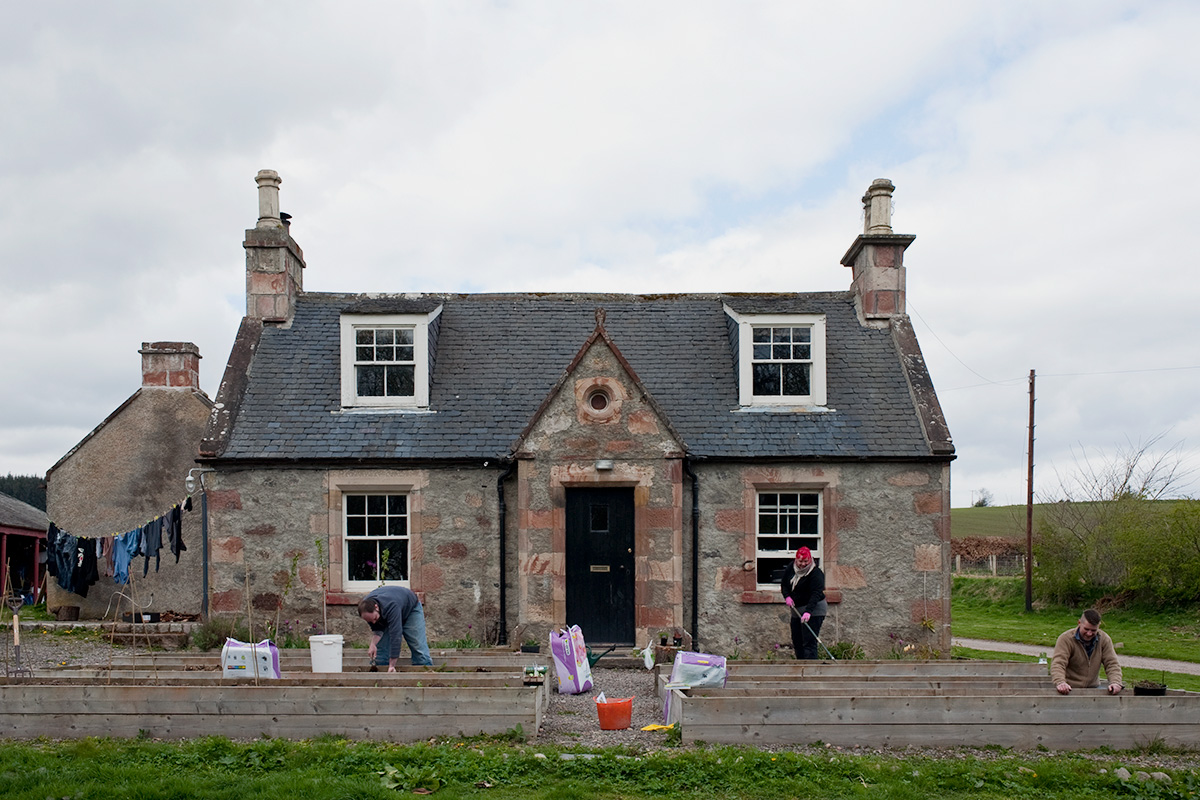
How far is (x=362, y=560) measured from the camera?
1458 cm

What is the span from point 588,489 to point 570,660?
12.2 ft

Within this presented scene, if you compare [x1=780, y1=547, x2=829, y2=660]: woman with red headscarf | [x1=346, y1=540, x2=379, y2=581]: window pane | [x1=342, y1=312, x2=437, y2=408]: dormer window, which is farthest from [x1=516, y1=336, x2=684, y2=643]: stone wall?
[x1=342, y1=312, x2=437, y2=408]: dormer window

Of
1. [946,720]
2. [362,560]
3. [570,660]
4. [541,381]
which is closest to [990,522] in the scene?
[541,381]

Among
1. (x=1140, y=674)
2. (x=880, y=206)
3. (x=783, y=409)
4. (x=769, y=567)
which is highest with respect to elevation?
(x=880, y=206)

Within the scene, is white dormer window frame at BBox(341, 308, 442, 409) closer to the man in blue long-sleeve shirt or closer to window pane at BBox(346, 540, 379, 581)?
window pane at BBox(346, 540, 379, 581)

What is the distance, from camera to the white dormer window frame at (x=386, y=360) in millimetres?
15422

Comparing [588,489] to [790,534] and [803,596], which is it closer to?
[790,534]

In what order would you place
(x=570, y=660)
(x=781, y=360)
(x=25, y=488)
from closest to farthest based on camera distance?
(x=570, y=660), (x=781, y=360), (x=25, y=488)

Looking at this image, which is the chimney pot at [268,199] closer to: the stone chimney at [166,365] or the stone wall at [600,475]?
the stone chimney at [166,365]

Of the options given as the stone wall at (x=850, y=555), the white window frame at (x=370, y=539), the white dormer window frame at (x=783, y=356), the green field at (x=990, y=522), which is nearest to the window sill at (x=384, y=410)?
the white window frame at (x=370, y=539)

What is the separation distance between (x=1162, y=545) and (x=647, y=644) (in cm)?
1457

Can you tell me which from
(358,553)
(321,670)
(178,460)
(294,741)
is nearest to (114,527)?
(178,460)

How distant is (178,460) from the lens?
62.0 feet

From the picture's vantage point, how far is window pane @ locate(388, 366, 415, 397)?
1563cm
